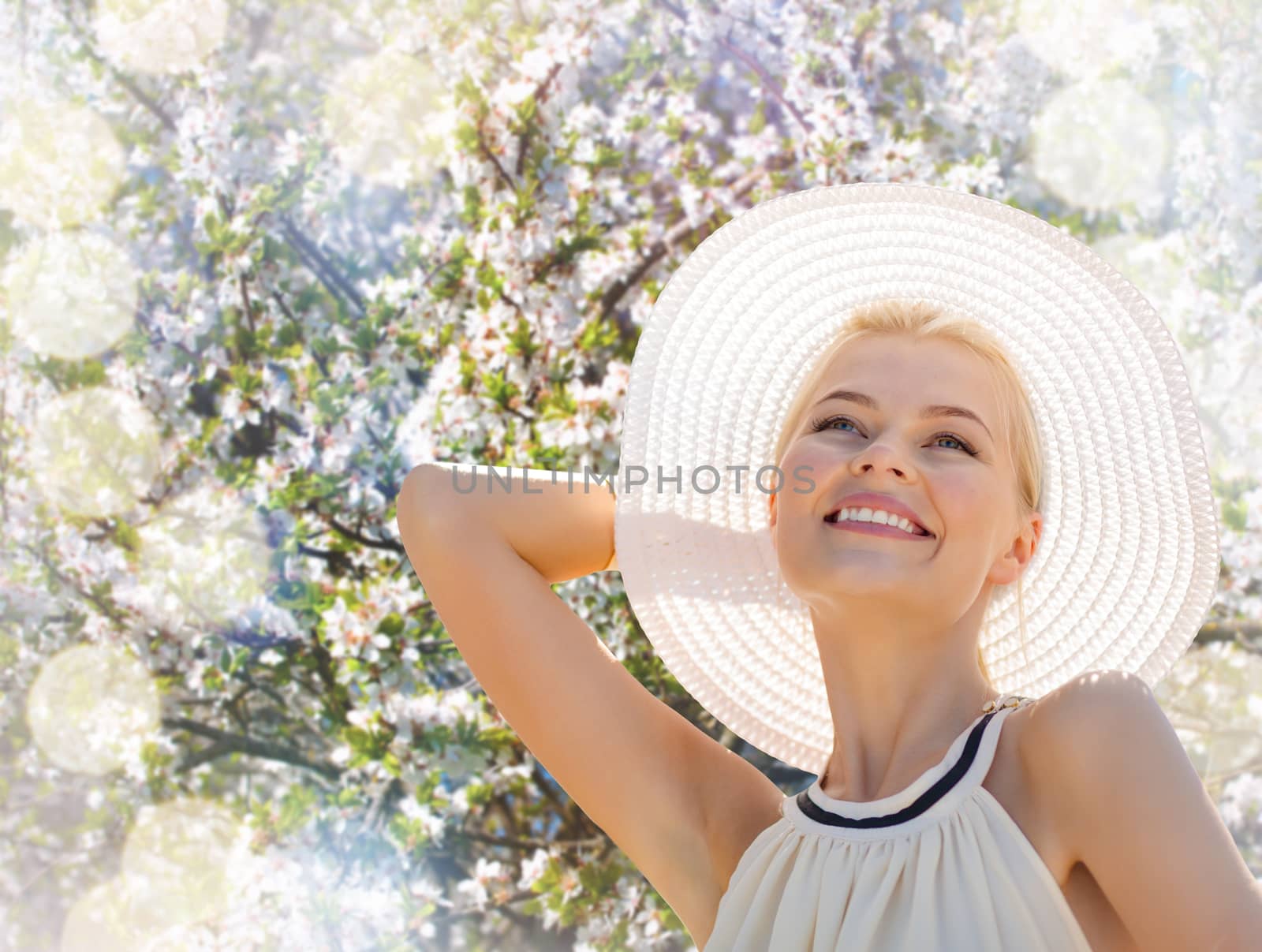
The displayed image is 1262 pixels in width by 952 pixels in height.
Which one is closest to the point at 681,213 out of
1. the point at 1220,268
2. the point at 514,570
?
the point at 1220,268

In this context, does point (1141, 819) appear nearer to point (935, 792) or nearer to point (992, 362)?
point (935, 792)

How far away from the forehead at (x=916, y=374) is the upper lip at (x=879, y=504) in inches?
4.2

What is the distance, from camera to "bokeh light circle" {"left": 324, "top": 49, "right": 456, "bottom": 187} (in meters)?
2.89

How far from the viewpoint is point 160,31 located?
9.59 ft

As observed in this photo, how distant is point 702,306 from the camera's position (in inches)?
47.3

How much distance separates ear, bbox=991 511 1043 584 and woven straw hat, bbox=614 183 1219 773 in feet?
0.24

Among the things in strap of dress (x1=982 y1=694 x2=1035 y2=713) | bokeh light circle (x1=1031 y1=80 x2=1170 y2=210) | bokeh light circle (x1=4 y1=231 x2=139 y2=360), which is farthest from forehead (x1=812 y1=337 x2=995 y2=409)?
bokeh light circle (x1=4 y1=231 x2=139 y2=360)

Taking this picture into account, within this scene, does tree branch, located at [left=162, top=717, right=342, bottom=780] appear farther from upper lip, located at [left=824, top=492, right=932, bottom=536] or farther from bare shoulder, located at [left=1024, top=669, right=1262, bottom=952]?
bare shoulder, located at [left=1024, top=669, right=1262, bottom=952]

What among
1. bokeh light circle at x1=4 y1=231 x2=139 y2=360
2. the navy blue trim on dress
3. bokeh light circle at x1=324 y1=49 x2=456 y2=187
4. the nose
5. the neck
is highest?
bokeh light circle at x1=324 y1=49 x2=456 y2=187

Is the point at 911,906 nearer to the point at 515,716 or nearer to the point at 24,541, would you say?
the point at 515,716

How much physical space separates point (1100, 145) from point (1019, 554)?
7.01 ft

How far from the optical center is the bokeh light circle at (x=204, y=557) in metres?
2.68

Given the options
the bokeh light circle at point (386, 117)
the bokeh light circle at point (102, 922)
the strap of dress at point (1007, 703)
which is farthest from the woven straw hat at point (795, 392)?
the bokeh light circle at point (102, 922)

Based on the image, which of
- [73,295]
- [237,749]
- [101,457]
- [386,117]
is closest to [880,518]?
[237,749]
